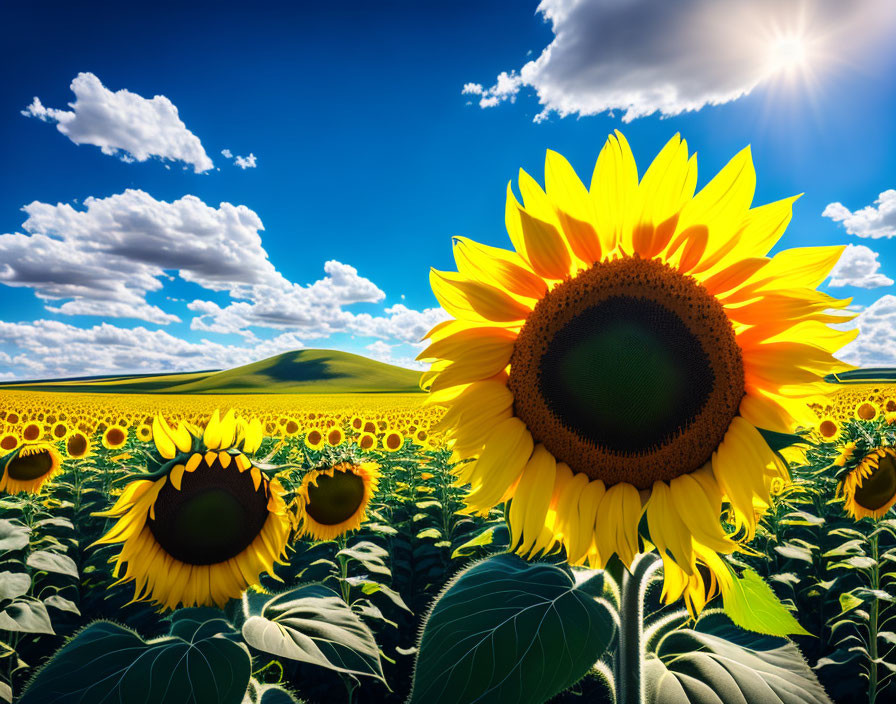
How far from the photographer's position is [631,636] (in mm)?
1347

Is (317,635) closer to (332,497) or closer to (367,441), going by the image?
(332,497)

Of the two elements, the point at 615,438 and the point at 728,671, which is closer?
the point at 615,438

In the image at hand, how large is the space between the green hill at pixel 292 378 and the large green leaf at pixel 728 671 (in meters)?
82.4

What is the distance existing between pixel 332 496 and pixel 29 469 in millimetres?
5759

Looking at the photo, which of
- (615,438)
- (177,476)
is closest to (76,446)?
(177,476)

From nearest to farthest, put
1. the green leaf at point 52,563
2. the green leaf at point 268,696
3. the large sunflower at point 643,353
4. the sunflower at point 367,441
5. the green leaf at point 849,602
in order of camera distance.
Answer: the large sunflower at point 643,353
the green leaf at point 268,696
the green leaf at point 52,563
the green leaf at point 849,602
the sunflower at point 367,441

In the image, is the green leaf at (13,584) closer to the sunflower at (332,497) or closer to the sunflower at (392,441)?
Answer: the sunflower at (332,497)

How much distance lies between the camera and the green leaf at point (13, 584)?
330 centimetres

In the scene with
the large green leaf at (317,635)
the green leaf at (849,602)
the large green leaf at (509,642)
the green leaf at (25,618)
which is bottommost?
the green leaf at (25,618)

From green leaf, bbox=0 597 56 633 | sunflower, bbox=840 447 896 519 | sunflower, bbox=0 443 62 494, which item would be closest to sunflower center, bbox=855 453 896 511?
sunflower, bbox=840 447 896 519

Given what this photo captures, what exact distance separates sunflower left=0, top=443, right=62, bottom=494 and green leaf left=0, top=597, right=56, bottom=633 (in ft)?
13.5

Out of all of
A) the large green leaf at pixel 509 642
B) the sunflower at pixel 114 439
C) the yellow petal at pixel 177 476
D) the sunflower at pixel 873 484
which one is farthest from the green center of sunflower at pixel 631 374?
the sunflower at pixel 114 439

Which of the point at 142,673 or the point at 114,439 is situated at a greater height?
the point at 142,673

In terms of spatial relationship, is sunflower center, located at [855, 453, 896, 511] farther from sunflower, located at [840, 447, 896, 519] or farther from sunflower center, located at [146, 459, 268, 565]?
sunflower center, located at [146, 459, 268, 565]
